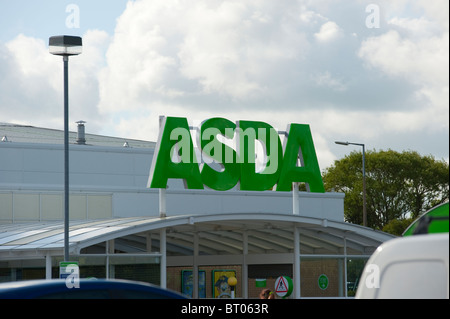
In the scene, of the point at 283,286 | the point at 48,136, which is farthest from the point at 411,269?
the point at 48,136

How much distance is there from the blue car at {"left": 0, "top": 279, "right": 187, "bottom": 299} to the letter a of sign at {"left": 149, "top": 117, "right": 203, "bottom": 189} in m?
20.8

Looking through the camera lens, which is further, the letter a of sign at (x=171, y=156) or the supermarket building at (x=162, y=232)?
the letter a of sign at (x=171, y=156)

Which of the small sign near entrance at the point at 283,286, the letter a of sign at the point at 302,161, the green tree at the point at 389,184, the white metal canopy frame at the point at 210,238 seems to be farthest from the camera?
the green tree at the point at 389,184

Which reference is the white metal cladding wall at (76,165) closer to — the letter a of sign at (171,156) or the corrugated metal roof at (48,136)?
the corrugated metal roof at (48,136)

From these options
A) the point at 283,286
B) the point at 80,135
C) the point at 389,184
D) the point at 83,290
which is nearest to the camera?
the point at 83,290

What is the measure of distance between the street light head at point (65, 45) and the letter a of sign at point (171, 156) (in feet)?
23.3

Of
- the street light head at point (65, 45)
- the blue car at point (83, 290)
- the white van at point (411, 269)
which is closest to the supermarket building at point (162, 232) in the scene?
the street light head at point (65, 45)

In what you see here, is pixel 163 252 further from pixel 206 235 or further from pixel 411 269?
pixel 411 269

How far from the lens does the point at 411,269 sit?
4250mm

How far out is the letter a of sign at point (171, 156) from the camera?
27.6 meters

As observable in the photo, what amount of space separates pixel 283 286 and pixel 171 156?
5.36 metres

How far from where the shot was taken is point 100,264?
2384 cm

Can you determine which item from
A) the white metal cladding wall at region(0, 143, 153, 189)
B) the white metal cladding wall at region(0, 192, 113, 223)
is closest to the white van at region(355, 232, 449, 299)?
the white metal cladding wall at region(0, 192, 113, 223)

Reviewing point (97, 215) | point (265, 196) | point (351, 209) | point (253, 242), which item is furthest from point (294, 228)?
point (351, 209)
